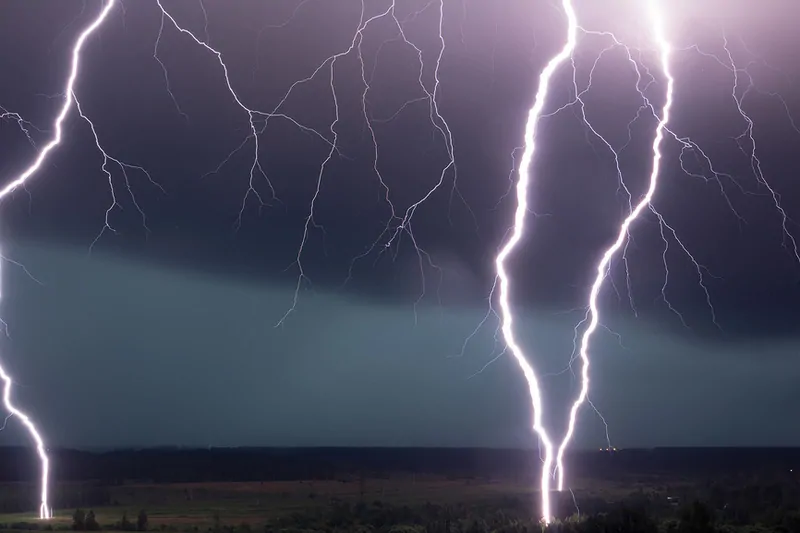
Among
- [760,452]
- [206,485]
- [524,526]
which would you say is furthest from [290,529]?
[760,452]

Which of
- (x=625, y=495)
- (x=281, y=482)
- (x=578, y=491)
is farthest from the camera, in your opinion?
(x=281, y=482)

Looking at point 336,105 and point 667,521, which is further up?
point 336,105

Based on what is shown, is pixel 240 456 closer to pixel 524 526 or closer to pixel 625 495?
pixel 625 495

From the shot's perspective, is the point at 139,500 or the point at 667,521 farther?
the point at 139,500

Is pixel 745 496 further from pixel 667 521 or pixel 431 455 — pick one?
pixel 431 455

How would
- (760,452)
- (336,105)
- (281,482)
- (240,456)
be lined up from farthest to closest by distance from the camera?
(760,452) → (240,456) → (281,482) → (336,105)

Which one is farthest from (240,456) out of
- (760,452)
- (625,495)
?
(760,452)
